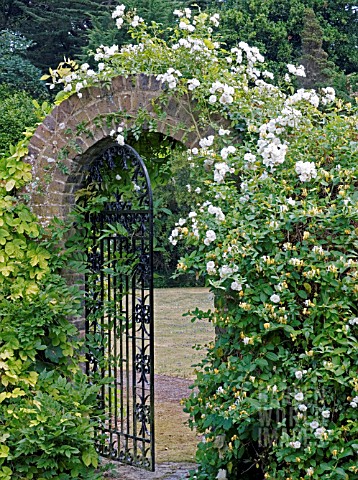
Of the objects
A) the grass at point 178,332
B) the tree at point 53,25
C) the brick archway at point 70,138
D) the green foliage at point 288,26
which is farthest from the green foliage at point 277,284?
the tree at point 53,25

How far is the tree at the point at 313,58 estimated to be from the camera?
18.0 metres

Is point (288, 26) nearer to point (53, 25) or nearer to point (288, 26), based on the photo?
point (288, 26)

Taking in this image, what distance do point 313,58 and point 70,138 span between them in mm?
14888

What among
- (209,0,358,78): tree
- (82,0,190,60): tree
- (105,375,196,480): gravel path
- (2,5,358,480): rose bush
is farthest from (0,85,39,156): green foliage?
(2,5,358,480): rose bush

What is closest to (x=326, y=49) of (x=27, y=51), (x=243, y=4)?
(x=243, y=4)

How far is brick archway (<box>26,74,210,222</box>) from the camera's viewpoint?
446 cm

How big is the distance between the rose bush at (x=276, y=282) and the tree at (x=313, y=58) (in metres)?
14.4

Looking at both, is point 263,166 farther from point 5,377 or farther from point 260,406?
point 5,377

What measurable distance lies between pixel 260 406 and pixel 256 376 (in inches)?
8.0

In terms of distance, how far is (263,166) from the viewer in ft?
12.2

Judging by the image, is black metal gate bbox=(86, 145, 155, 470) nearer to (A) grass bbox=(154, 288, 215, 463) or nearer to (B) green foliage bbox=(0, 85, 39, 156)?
(A) grass bbox=(154, 288, 215, 463)

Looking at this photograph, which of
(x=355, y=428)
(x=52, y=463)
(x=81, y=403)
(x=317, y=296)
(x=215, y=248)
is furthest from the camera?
(x=81, y=403)

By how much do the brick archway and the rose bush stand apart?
50 cm

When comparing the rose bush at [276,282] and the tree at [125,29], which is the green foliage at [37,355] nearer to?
the rose bush at [276,282]
